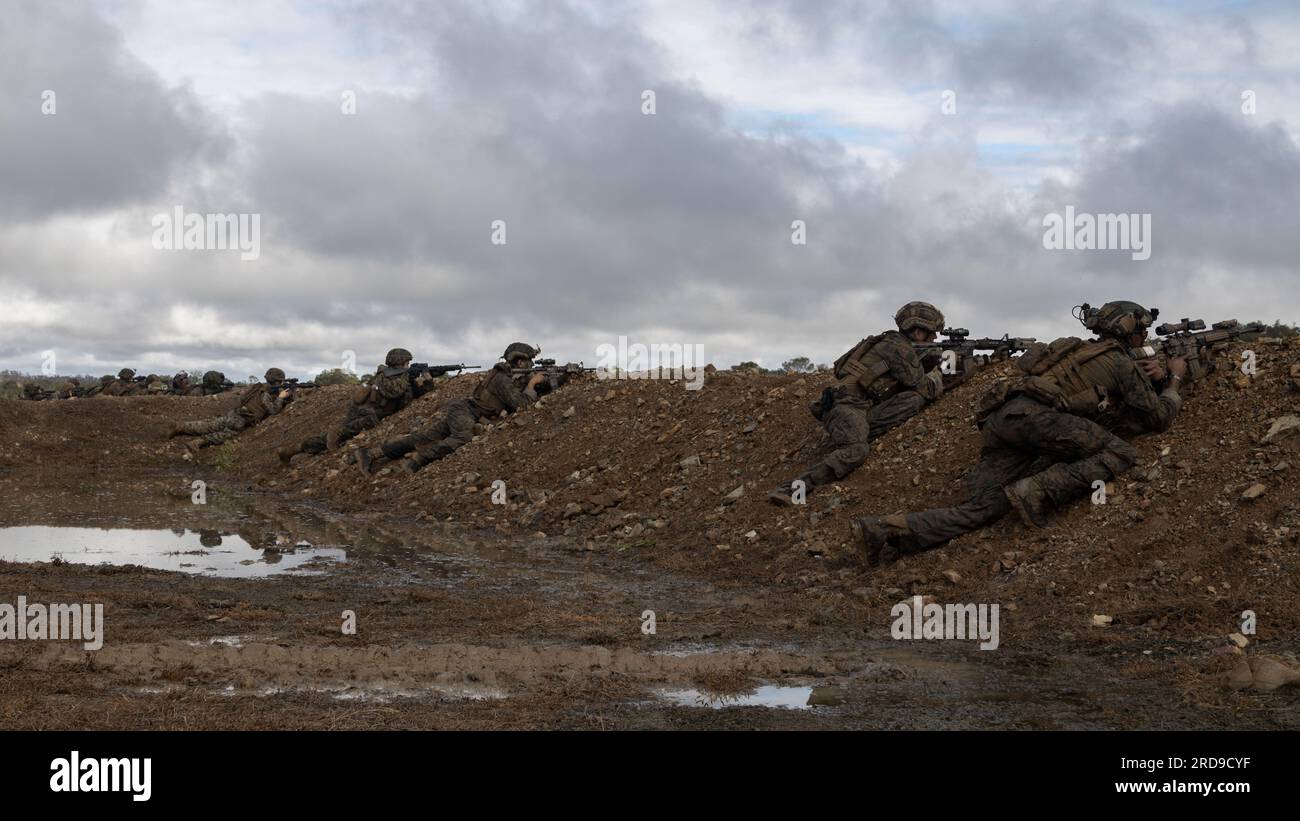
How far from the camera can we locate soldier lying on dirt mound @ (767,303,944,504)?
509 inches

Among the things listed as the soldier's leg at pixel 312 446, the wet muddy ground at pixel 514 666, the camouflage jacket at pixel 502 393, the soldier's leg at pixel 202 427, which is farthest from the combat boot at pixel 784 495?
the soldier's leg at pixel 202 427

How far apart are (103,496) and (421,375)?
710cm

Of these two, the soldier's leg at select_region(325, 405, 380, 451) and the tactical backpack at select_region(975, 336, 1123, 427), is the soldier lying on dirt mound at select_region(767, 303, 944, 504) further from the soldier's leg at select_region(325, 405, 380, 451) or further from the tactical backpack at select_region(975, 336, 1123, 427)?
the soldier's leg at select_region(325, 405, 380, 451)

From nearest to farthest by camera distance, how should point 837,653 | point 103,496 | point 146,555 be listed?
point 837,653
point 146,555
point 103,496

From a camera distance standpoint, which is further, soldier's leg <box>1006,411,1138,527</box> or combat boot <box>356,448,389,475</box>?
combat boot <box>356,448,389,475</box>

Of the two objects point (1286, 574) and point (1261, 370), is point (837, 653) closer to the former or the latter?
point (1286, 574)

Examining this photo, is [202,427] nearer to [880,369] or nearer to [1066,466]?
[880,369]

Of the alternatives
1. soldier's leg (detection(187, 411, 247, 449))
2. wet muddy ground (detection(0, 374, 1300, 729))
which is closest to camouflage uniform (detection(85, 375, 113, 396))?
soldier's leg (detection(187, 411, 247, 449))

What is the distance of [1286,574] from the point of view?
319 inches

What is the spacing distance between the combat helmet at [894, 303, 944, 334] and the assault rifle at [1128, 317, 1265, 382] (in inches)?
110

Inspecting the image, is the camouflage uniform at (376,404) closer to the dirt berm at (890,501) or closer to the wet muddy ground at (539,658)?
the dirt berm at (890,501)
